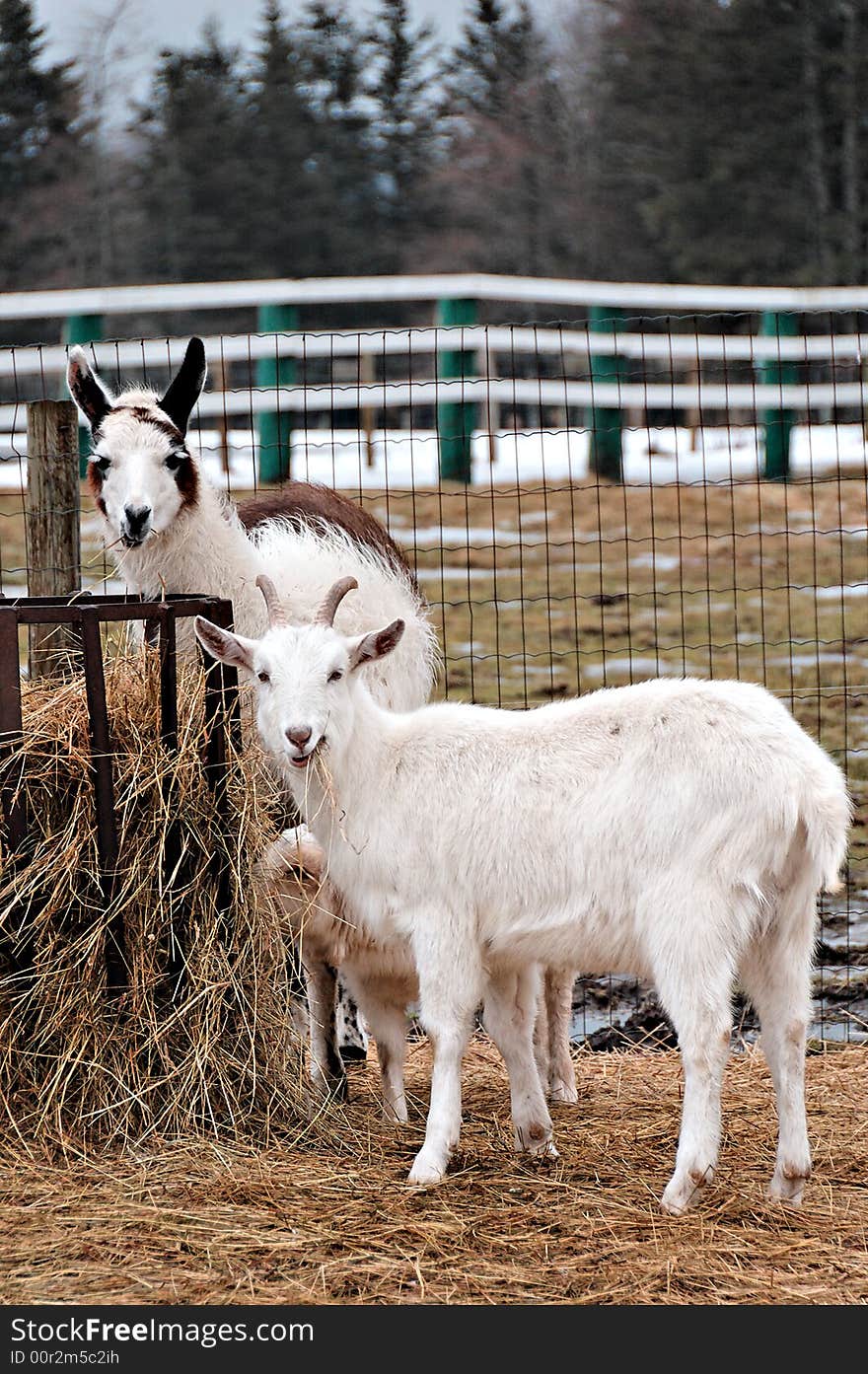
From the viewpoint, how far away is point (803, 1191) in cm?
501

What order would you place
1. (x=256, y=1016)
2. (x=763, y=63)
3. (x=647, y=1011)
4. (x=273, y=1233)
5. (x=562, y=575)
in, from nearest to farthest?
(x=273, y=1233)
(x=256, y=1016)
(x=647, y=1011)
(x=562, y=575)
(x=763, y=63)

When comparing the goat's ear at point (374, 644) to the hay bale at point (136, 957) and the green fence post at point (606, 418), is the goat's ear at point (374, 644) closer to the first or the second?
the hay bale at point (136, 957)

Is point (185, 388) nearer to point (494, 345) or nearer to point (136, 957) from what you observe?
point (136, 957)

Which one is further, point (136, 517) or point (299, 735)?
point (136, 517)

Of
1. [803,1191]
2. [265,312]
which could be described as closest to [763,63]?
[265,312]

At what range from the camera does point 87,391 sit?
639 centimetres

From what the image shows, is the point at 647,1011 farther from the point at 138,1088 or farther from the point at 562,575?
the point at 562,575

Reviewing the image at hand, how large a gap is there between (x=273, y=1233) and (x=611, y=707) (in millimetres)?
1828

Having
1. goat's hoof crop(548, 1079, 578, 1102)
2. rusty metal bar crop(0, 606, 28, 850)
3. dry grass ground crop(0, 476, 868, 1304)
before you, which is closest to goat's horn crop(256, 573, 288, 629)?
rusty metal bar crop(0, 606, 28, 850)

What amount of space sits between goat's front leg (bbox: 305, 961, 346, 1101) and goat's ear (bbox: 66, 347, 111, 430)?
2.25 m

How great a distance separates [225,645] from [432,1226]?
1843mm

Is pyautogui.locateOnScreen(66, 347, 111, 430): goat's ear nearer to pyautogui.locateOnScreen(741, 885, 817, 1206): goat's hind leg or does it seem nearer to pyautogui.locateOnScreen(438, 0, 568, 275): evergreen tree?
pyautogui.locateOnScreen(741, 885, 817, 1206): goat's hind leg

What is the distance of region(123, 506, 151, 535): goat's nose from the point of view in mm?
6023

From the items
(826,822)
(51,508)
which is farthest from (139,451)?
(826,822)
